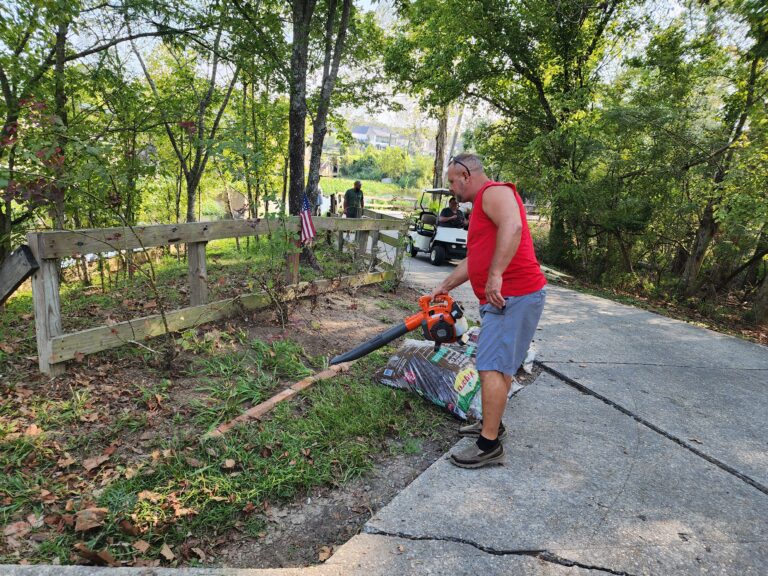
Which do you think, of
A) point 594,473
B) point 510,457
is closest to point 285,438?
point 510,457

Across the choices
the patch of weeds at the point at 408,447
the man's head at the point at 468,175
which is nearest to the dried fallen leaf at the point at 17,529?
the patch of weeds at the point at 408,447

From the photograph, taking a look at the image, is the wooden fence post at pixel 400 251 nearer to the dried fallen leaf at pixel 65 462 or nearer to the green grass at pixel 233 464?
the green grass at pixel 233 464

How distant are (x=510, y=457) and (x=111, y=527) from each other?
8.06ft

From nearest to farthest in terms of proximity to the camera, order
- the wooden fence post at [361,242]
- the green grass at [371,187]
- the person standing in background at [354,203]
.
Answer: the wooden fence post at [361,242] < the person standing in background at [354,203] < the green grass at [371,187]

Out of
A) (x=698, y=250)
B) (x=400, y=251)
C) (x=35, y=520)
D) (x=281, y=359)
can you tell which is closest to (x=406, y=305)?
(x=400, y=251)

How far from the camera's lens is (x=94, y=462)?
263 cm

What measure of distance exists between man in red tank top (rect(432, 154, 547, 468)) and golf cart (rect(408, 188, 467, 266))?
777cm

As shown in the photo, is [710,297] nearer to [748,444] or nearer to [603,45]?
[603,45]

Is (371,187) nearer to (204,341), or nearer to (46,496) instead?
(204,341)

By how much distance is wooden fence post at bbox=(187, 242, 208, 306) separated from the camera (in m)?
4.23

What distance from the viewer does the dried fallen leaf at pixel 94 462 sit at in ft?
8.52

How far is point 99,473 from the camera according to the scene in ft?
8.45

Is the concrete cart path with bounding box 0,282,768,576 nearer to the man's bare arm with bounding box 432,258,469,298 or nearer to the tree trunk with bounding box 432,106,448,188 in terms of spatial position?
the man's bare arm with bounding box 432,258,469,298

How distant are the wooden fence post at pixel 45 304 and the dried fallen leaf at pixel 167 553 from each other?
1955 mm
